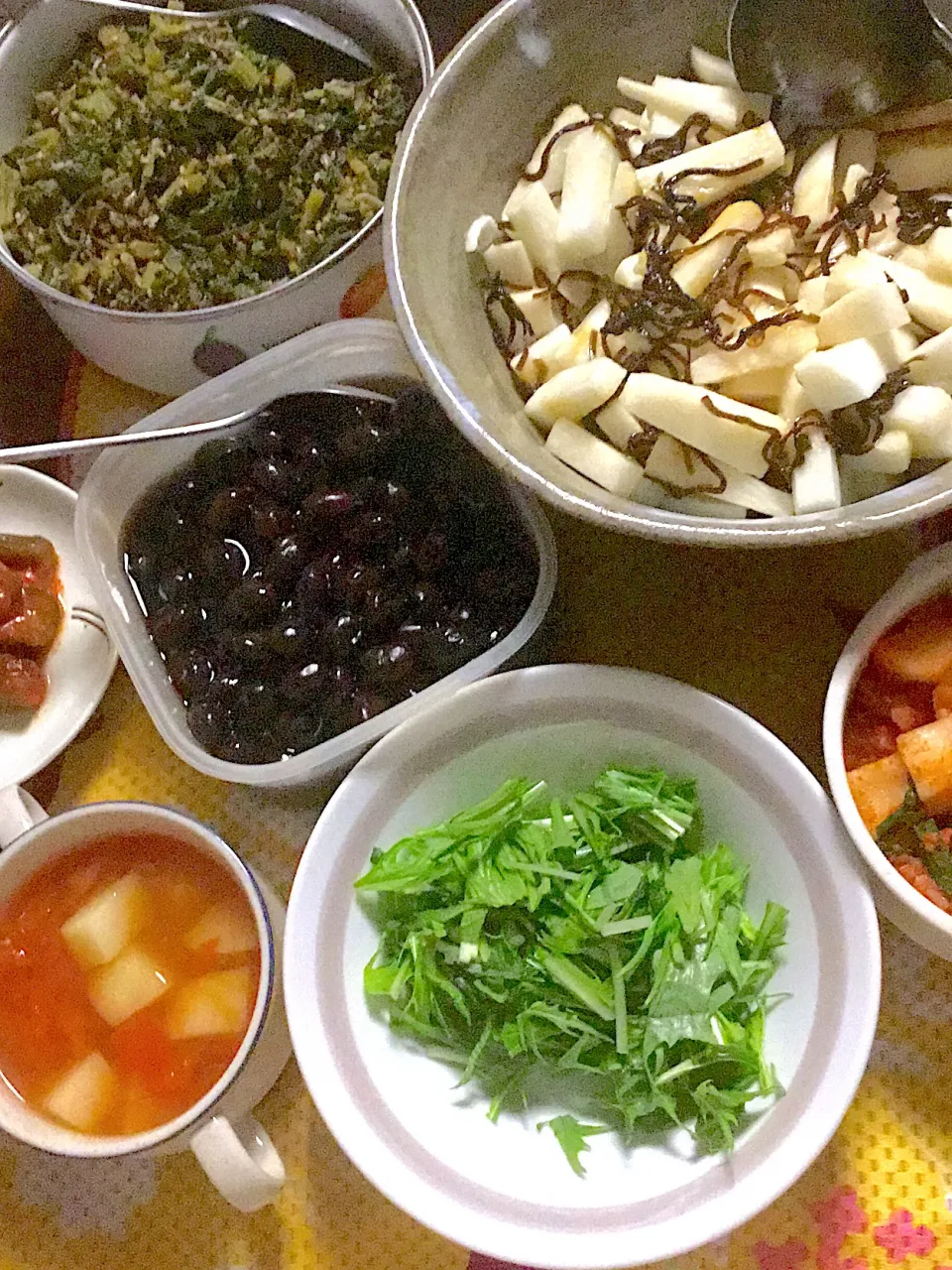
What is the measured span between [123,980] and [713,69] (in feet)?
2.61

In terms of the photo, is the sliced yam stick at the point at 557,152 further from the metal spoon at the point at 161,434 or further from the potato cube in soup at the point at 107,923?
the potato cube in soup at the point at 107,923

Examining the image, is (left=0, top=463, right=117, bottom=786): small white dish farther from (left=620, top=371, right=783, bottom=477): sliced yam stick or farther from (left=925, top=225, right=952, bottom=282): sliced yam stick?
(left=925, top=225, right=952, bottom=282): sliced yam stick

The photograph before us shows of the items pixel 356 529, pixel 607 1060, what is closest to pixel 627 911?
pixel 607 1060

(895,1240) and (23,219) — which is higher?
(23,219)

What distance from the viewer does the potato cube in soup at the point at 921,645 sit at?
78cm

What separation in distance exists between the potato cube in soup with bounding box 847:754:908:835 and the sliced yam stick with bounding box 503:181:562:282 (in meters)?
0.41

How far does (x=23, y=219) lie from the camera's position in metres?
0.94

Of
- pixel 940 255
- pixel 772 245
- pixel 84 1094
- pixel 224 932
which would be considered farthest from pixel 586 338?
pixel 84 1094

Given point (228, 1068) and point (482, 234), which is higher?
point (482, 234)

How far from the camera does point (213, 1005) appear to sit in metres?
0.82

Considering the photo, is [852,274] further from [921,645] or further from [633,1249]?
[633,1249]

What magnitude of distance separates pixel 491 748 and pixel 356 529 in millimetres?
191

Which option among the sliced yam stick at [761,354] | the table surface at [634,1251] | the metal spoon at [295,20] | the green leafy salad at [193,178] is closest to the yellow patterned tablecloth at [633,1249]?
the table surface at [634,1251]

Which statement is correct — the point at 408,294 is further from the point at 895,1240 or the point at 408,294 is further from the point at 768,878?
the point at 895,1240
